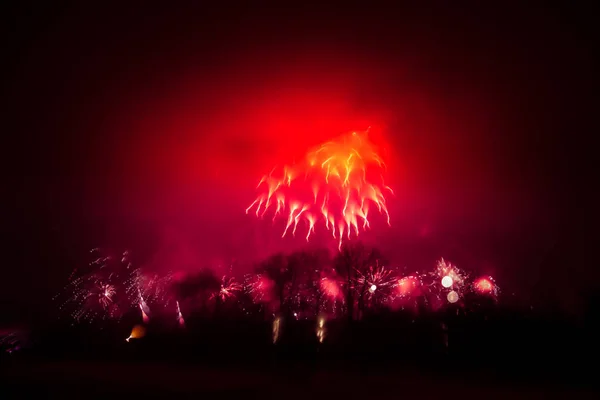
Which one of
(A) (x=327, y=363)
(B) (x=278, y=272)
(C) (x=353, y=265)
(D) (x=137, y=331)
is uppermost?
(C) (x=353, y=265)

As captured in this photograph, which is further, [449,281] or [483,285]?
[483,285]

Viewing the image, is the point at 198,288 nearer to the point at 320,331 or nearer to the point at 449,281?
the point at 320,331

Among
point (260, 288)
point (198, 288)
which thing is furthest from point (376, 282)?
point (198, 288)

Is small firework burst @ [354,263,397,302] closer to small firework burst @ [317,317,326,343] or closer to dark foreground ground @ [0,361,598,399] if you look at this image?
small firework burst @ [317,317,326,343]

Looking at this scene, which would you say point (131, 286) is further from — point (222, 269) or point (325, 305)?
point (325, 305)

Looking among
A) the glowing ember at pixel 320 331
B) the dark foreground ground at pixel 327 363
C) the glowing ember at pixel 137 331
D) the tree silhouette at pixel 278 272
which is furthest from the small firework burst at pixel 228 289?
the glowing ember at pixel 320 331

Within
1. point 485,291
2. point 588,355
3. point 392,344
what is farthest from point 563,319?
point 485,291

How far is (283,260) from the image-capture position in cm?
4784

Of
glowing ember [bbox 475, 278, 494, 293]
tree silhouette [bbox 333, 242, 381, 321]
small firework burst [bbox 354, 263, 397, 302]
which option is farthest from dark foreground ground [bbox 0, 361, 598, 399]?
glowing ember [bbox 475, 278, 494, 293]

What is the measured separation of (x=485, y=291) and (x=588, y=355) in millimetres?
26284

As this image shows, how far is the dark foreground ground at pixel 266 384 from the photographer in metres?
16.6

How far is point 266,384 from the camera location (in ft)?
60.1

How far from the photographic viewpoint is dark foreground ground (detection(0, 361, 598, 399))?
653 inches

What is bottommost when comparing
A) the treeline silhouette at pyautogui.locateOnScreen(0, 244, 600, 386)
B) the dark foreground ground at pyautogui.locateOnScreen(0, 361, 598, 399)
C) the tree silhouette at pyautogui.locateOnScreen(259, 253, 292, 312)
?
the dark foreground ground at pyautogui.locateOnScreen(0, 361, 598, 399)
